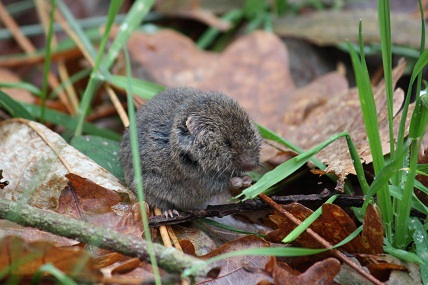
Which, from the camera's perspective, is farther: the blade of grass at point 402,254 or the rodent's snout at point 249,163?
the rodent's snout at point 249,163

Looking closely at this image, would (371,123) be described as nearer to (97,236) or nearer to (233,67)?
(97,236)

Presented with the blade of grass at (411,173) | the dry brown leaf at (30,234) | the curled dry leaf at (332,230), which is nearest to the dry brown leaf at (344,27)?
the blade of grass at (411,173)

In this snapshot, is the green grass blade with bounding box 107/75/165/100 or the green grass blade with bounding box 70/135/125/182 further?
the green grass blade with bounding box 107/75/165/100

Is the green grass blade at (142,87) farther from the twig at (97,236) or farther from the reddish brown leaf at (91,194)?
the twig at (97,236)

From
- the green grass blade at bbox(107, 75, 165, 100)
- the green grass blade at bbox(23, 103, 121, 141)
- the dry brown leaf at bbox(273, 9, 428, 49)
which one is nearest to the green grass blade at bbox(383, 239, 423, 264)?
the green grass blade at bbox(107, 75, 165, 100)

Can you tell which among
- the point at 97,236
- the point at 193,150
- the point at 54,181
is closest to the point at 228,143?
the point at 193,150

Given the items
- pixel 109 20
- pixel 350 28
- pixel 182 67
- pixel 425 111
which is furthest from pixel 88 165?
pixel 350 28

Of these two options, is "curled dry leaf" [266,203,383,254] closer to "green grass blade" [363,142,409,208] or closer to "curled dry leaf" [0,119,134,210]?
"green grass blade" [363,142,409,208]
